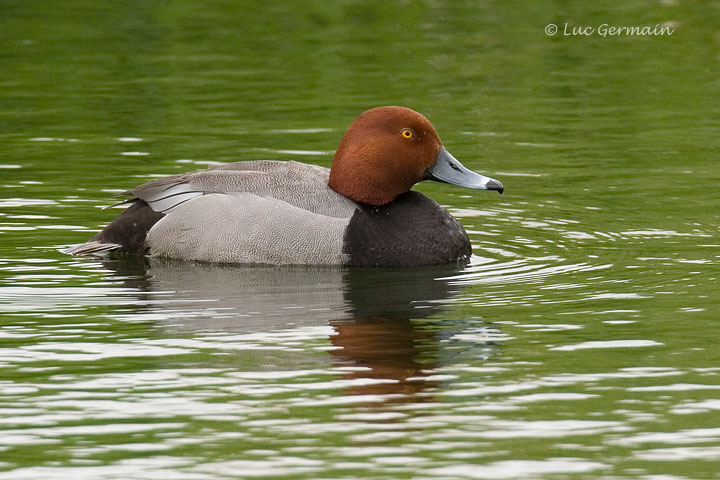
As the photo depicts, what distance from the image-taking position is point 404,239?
1046 centimetres

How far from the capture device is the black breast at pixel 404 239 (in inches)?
409

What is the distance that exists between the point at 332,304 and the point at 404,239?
54.3 inches

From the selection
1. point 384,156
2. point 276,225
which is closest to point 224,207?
point 276,225

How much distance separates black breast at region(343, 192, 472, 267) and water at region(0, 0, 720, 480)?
0.15 metres

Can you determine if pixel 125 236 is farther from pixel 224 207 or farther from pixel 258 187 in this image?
pixel 258 187

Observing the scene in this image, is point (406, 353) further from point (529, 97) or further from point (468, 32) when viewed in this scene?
point (468, 32)

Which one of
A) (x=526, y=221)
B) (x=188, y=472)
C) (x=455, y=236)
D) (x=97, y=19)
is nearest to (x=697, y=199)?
(x=526, y=221)

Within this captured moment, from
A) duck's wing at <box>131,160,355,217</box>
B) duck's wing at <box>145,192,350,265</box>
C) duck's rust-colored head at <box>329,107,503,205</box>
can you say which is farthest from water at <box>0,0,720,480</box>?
duck's rust-colored head at <box>329,107,503,205</box>

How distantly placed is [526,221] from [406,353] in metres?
4.11

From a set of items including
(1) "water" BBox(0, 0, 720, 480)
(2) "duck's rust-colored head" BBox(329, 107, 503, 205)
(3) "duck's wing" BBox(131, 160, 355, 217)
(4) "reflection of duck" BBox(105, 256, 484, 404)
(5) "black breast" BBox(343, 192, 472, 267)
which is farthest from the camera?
(2) "duck's rust-colored head" BBox(329, 107, 503, 205)

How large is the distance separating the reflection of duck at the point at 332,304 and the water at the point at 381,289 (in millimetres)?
29

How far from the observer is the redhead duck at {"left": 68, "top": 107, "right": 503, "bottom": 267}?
410 inches

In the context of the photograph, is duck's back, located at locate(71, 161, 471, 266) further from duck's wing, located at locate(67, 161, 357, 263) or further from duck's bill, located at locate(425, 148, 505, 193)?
duck's bill, located at locate(425, 148, 505, 193)

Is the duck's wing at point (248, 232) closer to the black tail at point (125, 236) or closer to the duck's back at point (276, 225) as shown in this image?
the duck's back at point (276, 225)
